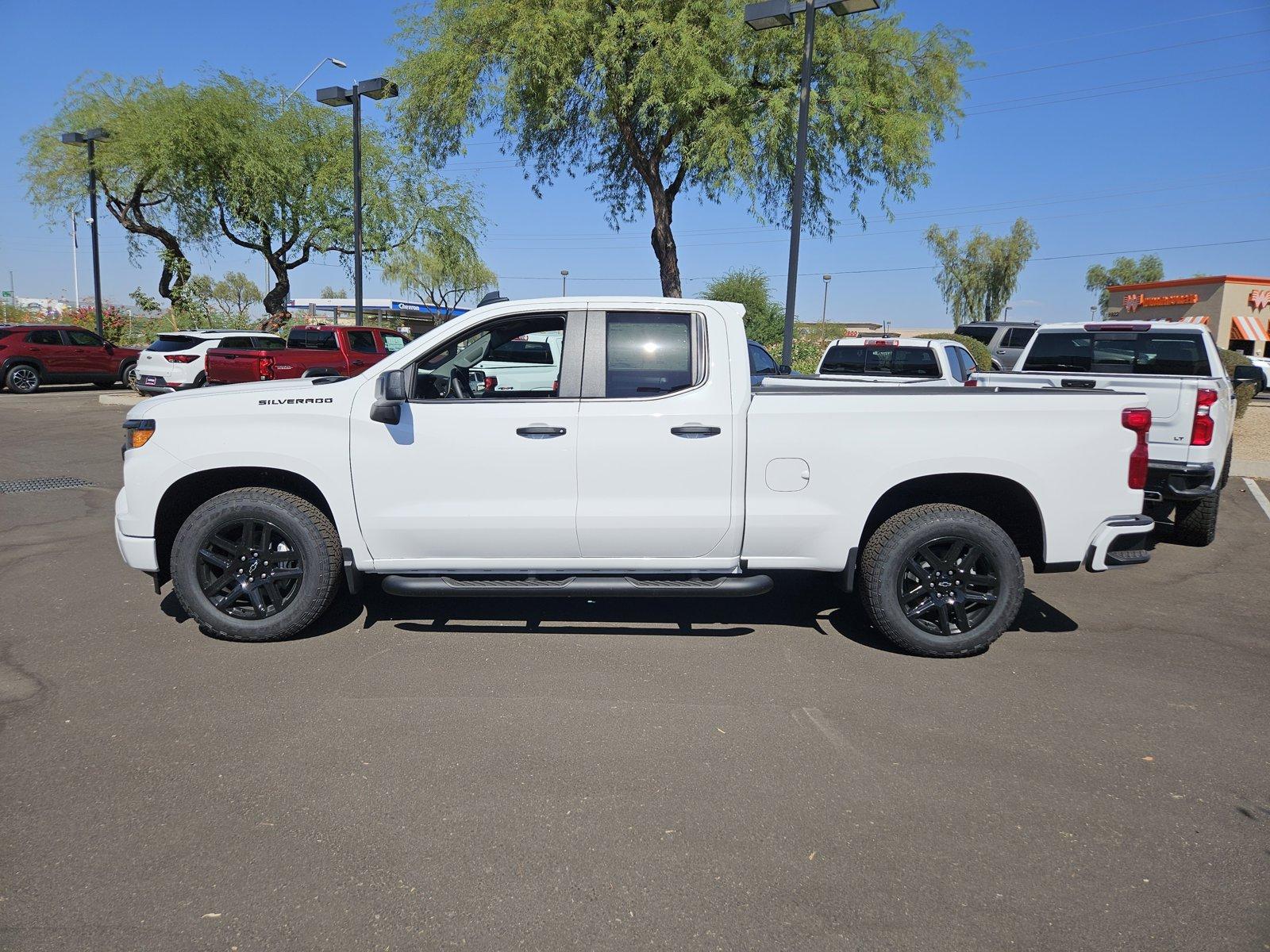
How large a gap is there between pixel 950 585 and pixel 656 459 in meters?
1.78

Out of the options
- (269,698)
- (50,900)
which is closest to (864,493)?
(269,698)

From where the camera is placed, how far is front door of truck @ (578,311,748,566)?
4793mm

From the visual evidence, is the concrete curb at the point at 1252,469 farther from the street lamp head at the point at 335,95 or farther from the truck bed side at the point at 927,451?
the street lamp head at the point at 335,95

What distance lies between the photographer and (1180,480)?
7004 mm

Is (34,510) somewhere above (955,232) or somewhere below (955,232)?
below

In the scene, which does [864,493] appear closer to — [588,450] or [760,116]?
[588,450]

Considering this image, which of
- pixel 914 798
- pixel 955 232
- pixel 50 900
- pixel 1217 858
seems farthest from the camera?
pixel 955 232

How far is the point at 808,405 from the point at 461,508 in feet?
6.38

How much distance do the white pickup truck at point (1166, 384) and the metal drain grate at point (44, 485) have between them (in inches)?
379

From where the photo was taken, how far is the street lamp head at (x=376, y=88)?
683 inches

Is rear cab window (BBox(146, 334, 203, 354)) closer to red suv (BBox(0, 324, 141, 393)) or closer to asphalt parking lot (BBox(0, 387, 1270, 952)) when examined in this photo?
red suv (BBox(0, 324, 141, 393))

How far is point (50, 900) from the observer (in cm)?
276

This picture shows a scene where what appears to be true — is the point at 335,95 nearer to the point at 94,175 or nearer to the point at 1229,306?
the point at 94,175

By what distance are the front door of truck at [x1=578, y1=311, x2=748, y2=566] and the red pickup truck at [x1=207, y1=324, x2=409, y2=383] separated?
12.8m
